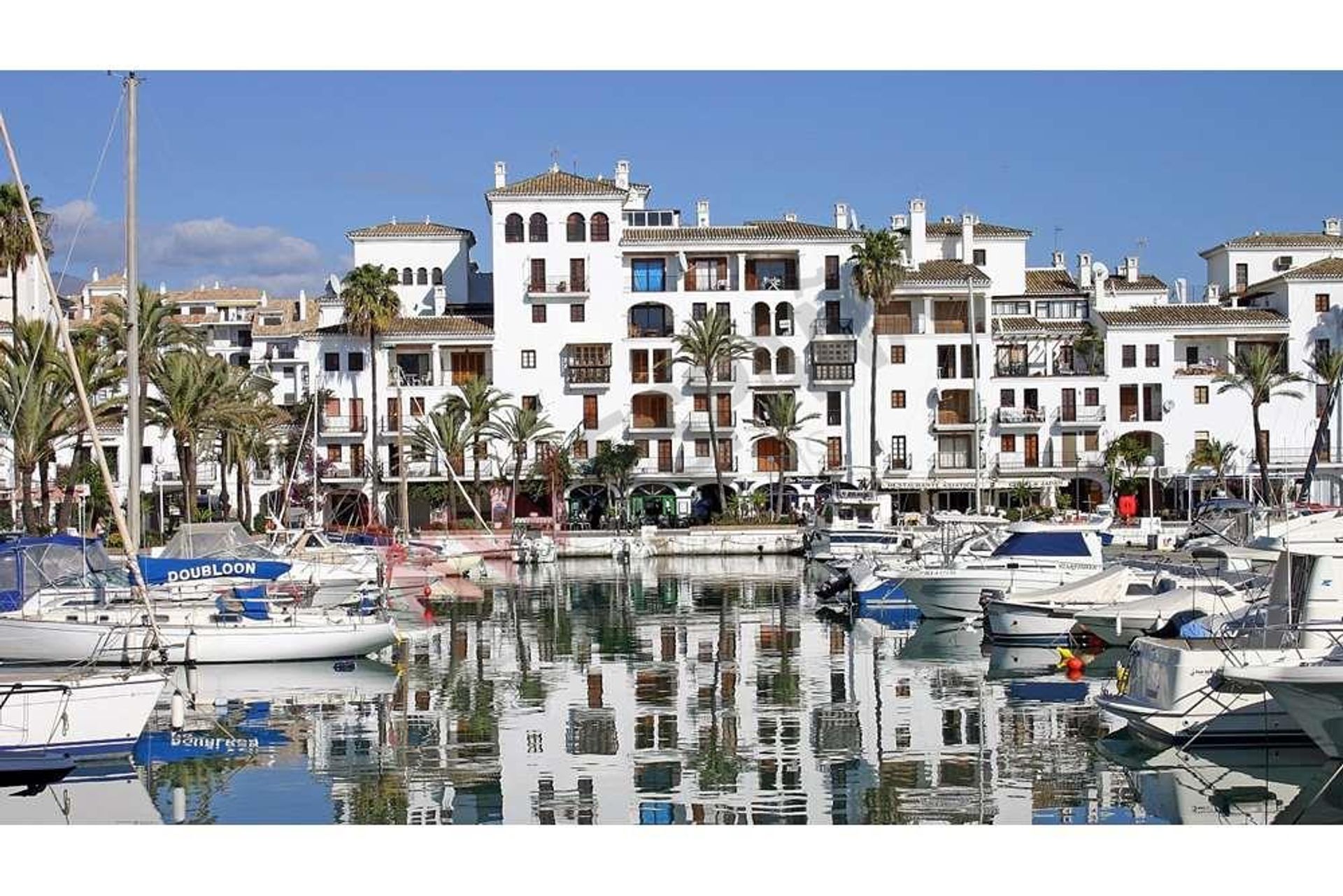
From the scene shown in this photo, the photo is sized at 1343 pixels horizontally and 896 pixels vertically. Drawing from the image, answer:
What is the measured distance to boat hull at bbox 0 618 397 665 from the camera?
93.4ft

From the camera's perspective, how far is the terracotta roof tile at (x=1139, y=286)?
274ft

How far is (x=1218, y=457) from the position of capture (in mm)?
74500

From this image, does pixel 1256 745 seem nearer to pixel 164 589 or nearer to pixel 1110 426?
pixel 164 589

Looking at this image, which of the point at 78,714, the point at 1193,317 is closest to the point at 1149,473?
the point at 1193,317

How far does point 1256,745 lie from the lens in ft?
70.3

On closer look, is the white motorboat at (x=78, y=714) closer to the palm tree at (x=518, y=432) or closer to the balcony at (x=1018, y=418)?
the palm tree at (x=518, y=432)

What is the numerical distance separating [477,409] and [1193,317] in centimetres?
3158

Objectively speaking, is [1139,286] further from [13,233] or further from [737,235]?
[13,233]

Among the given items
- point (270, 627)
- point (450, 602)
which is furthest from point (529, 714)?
point (450, 602)

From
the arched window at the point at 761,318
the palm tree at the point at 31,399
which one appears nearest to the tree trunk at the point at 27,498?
the palm tree at the point at 31,399

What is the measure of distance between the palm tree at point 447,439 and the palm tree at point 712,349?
9490mm

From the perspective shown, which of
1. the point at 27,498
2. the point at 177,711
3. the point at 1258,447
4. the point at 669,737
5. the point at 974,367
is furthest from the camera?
the point at 1258,447

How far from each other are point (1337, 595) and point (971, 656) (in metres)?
11.4

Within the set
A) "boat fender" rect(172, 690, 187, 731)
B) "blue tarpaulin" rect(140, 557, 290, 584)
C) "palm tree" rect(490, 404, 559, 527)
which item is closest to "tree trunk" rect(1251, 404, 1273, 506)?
"palm tree" rect(490, 404, 559, 527)
